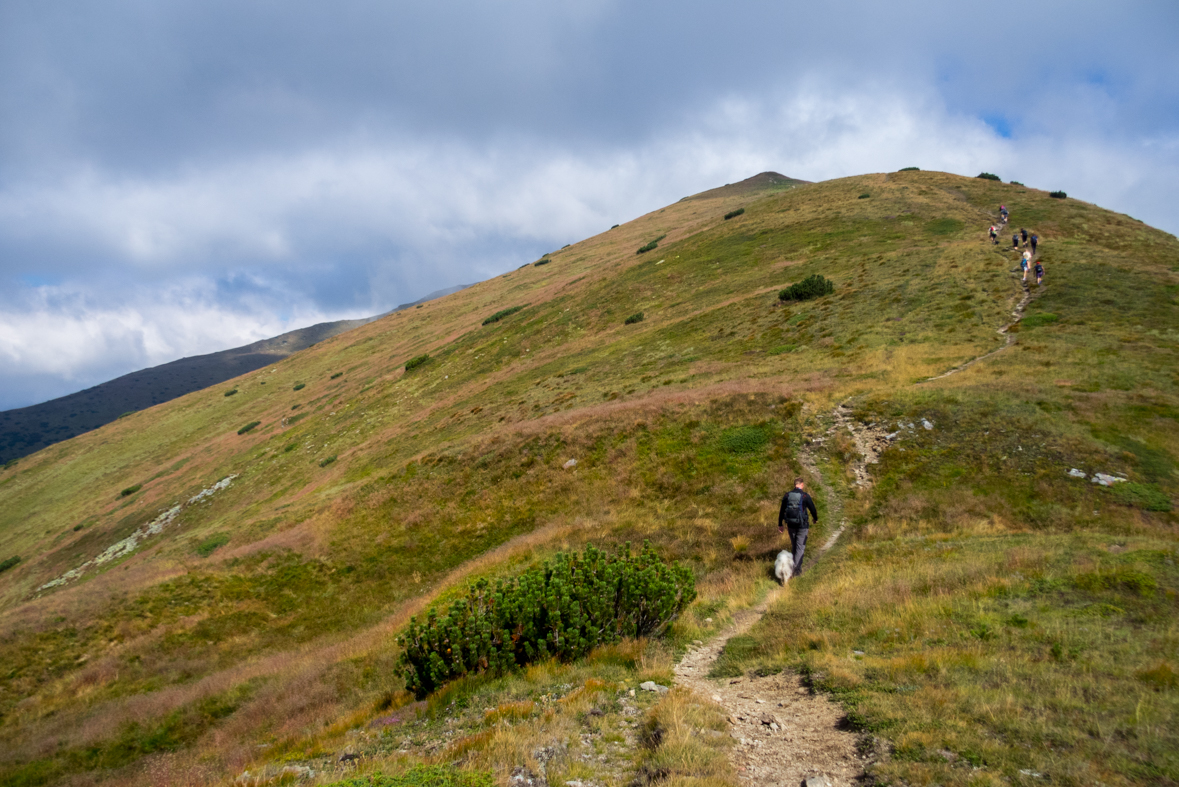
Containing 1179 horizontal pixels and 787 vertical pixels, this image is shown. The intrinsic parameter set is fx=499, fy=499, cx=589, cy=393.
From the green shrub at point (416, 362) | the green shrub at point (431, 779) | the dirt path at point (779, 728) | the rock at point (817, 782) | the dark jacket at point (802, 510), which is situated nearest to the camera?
the rock at point (817, 782)

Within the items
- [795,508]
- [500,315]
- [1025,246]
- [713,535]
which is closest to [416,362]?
[500,315]

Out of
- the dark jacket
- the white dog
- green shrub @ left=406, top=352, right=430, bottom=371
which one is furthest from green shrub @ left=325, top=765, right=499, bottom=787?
green shrub @ left=406, top=352, right=430, bottom=371

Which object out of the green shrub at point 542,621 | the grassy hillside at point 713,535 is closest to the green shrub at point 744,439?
the grassy hillside at point 713,535

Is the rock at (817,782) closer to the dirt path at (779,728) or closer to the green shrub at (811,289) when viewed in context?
the dirt path at (779,728)

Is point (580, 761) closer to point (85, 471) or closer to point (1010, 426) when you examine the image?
point (1010, 426)

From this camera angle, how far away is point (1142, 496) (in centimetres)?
1398

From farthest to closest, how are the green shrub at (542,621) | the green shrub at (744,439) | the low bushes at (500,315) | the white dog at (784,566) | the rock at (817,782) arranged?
the low bushes at (500,315)
the green shrub at (744,439)
the white dog at (784,566)
the green shrub at (542,621)
the rock at (817,782)

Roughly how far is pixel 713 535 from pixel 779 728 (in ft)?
33.5

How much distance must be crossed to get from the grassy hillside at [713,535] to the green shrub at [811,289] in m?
1.08

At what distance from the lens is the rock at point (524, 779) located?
5965 mm

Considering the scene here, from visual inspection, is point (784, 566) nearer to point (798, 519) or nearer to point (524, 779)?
point (798, 519)

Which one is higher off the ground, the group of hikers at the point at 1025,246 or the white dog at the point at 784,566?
the group of hikers at the point at 1025,246

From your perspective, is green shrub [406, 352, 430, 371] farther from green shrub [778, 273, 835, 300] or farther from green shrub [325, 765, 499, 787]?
green shrub [325, 765, 499, 787]

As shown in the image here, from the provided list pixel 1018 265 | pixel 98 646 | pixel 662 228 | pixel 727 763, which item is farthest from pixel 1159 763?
pixel 662 228
